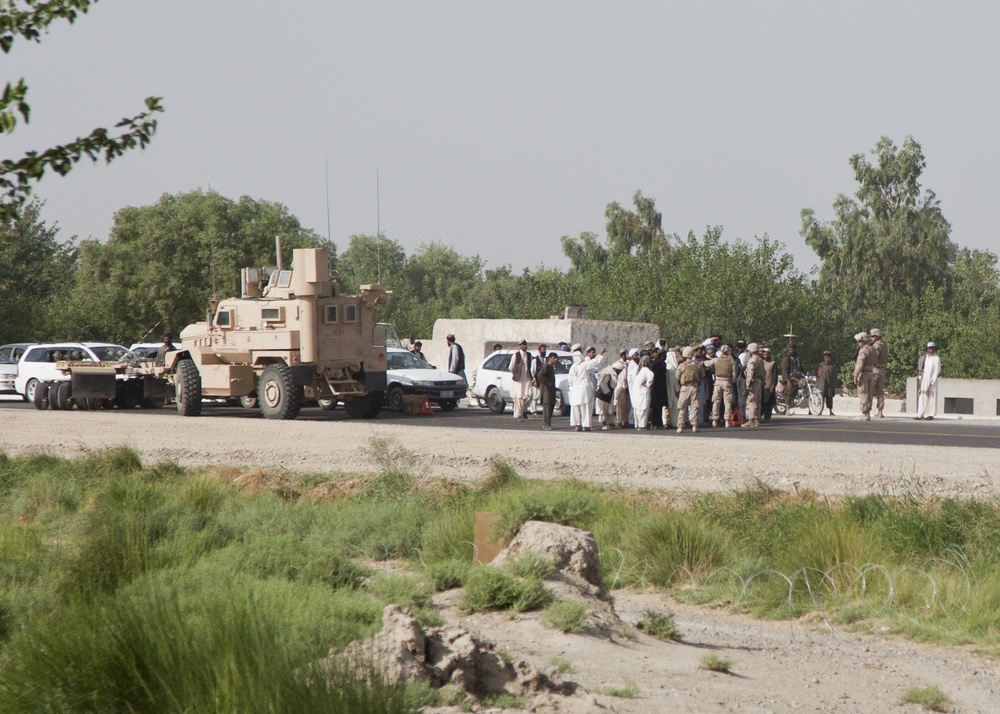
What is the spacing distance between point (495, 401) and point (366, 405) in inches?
165

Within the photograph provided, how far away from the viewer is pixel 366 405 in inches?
1031

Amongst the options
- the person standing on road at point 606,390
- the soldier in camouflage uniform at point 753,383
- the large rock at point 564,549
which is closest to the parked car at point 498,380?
the person standing on road at point 606,390

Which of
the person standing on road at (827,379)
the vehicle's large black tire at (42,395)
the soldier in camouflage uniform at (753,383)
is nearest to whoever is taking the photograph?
the soldier in camouflage uniform at (753,383)

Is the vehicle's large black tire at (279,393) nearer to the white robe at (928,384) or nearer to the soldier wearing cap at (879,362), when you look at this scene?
the soldier wearing cap at (879,362)

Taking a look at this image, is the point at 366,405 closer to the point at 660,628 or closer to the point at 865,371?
the point at 865,371

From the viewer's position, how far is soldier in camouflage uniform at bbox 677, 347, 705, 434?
847 inches

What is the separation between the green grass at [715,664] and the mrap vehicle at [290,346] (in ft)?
56.6

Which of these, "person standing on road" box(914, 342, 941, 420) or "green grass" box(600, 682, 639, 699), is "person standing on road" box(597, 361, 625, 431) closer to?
"person standing on road" box(914, 342, 941, 420)

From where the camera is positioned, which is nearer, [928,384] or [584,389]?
[584,389]

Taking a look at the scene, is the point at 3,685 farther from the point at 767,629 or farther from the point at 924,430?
the point at 924,430

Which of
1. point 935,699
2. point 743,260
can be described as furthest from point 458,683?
point 743,260

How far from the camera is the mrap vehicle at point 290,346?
24.7 meters

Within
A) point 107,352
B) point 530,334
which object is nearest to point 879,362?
point 530,334

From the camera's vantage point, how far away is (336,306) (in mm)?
25109
